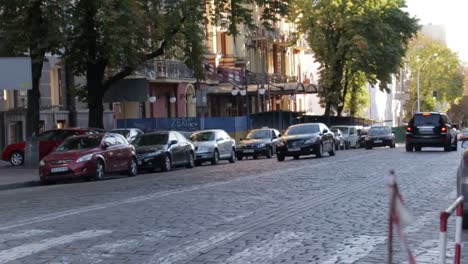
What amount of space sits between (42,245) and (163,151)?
18.8m

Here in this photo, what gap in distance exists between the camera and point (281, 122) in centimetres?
5747

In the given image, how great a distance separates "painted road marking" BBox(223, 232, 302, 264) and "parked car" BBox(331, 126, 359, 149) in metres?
45.2

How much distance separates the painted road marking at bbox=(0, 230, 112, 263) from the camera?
9.59m

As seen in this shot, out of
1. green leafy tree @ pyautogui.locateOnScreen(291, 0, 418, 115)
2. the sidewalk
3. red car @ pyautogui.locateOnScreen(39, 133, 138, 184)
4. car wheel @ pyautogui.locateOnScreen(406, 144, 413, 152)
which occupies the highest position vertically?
green leafy tree @ pyautogui.locateOnScreen(291, 0, 418, 115)

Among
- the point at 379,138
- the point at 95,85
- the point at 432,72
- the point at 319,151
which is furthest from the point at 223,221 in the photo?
the point at 432,72

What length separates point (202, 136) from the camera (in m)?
35.8

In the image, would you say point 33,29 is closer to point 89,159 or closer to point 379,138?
point 89,159

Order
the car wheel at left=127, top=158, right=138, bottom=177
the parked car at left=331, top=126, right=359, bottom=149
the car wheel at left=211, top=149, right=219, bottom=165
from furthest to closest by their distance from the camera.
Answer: the parked car at left=331, top=126, right=359, bottom=149
the car wheel at left=211, top=149, right=219, bottom=165
the car wheel at left=127, top=158, right=138, bottom=177

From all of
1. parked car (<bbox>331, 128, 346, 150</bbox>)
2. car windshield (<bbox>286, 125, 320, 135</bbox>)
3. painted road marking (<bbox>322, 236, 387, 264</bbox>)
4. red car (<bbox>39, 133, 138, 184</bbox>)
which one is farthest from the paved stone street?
parked car (<bbox>331, 128, 346, 150</bbox>)

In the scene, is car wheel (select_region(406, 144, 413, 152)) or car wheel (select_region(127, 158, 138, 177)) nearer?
car wheel (select_region(127, 158, 138, 177))

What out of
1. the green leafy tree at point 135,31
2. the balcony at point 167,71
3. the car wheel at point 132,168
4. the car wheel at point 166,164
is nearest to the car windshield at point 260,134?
the balcony at point 167,71

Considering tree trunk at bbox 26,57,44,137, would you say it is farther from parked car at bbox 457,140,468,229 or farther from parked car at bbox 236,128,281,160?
parked car at bbox 457,140,468,229

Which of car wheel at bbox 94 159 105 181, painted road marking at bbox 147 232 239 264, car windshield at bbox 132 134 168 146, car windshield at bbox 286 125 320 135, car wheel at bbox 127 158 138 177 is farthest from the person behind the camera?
car windshield at bbox 286 125 320 135

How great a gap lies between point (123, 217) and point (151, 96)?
3533 centimetres
